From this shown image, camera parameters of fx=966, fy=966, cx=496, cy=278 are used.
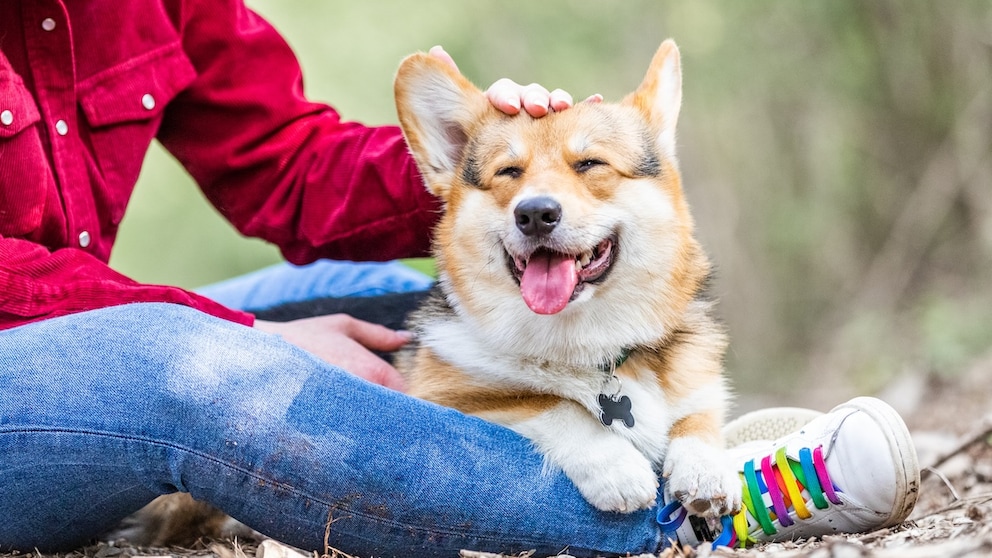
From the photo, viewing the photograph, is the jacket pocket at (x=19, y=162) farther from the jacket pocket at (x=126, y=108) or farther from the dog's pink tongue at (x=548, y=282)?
the dog's pink tongue at (x=548, y=282)

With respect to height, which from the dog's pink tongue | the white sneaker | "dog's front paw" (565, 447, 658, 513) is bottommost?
"dog's front paw" (565, 447, 658, 513)

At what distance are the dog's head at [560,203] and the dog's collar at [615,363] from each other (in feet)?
0.28

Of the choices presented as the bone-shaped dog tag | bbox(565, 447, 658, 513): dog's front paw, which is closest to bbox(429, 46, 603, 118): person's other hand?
the bone-shaped dog tag

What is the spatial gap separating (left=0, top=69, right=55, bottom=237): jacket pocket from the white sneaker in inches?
80.4

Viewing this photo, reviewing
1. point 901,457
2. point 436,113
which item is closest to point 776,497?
point 901,457

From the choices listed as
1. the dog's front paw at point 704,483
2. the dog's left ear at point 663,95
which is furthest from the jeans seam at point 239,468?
the dog's left ear at point 663,95

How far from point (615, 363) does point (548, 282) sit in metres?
0.33

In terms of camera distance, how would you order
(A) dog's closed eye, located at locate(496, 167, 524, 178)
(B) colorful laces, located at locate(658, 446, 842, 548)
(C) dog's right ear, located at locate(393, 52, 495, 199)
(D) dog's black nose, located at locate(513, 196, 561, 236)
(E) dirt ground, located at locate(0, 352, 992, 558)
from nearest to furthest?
(E) dirt ground, located at locate(0, 352, 992, 558) → (B) colorful laces, located at locate(658, 446, 842, 548) → (D) dog's black nose, located at locate(513, 196, 561, 236) → (A) dog's closed eye, located at locate(496, 167, 524, 178) → (C) dog's right ear, located at locate(393, 52, 495, 199)

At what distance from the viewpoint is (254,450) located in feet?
7.80

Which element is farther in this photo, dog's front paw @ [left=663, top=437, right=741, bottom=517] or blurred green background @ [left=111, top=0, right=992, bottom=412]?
blurred green background @ [left=111, top=0, right=992, bottom=412]

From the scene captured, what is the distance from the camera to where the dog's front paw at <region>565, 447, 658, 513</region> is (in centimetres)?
249

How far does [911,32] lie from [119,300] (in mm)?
7933

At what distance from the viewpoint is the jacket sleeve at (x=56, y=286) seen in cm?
270

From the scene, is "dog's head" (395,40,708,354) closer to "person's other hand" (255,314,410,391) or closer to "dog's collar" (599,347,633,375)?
"dog's collar" (599,347,633,375)
